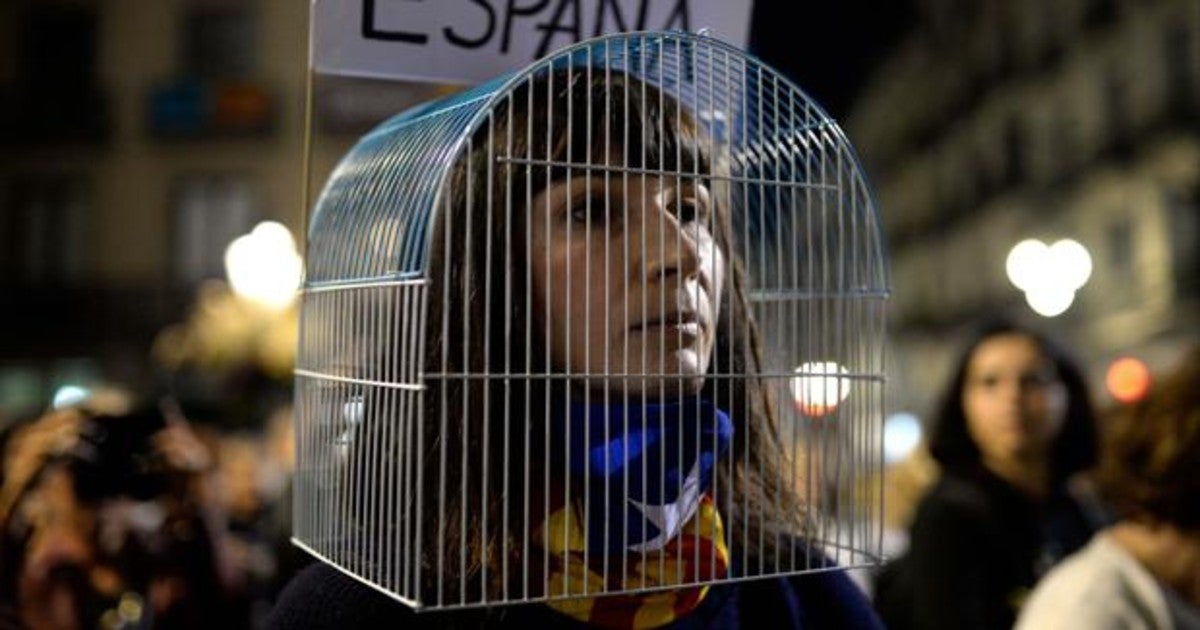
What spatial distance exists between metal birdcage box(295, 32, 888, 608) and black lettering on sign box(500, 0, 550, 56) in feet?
0.57

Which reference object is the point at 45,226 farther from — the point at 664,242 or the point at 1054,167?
the point at 664,242

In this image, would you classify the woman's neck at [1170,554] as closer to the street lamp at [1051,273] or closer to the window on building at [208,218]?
the street lamp at [1051,273]

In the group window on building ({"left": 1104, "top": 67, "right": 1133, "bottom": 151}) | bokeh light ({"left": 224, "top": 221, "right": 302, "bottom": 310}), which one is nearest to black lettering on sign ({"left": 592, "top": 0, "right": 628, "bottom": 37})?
bokeh light ({"left": 224, "top": 221, "right": 302, "bottom": 310})

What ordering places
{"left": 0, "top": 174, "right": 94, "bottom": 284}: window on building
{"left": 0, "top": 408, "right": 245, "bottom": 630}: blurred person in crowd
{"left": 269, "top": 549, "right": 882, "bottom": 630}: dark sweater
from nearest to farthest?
{"left": 269, "top": 549, "right": 882, "bottom": 630}: dark sweater → {"left": 0, "top": 408, "right": 245, "bottom": 630}: blurred person in crowd → {"left": 0, "top": 174, "right": 94, "bottom": 284}: window on building

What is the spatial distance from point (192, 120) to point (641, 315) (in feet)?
73.6

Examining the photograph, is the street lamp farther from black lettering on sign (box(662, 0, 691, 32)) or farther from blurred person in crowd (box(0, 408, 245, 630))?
black lettering on sign (box(662, 0, 691, 32))

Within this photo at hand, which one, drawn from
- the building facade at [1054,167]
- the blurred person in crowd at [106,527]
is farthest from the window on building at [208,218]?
the blurred person in crowd at [106,527]

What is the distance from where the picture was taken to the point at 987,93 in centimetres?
3256

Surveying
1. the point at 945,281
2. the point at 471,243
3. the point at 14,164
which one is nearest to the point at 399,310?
the point at 471,243

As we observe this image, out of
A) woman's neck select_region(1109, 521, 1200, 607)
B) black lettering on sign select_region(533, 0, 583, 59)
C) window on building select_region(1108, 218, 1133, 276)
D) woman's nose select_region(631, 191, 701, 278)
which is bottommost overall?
woman's neck select_region(1109, 521, 1200, 607)

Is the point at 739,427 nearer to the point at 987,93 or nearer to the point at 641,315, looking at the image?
the point at 641,315

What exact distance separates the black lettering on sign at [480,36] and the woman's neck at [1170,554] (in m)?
1.47

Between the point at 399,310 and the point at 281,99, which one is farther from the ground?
the point at 281,99

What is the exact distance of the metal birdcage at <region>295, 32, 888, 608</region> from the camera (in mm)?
1191
